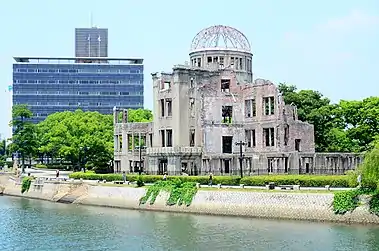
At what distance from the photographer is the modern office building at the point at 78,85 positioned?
528 ft

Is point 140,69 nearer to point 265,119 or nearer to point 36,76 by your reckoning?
point 36,76

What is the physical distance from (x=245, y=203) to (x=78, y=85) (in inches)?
4642

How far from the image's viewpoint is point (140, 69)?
537 ft

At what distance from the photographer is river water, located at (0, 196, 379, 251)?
39688mm

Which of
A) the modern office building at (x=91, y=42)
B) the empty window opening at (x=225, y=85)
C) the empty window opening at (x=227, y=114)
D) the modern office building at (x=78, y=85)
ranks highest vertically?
the modern office building at (x=91, y=42)

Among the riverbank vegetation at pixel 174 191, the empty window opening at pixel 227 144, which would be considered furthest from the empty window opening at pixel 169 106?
the riverbank vegetation at pixel 174 191

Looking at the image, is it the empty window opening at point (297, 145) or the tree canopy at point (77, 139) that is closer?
the empty window opening at point (297, 145)

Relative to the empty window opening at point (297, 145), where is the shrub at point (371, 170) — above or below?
below

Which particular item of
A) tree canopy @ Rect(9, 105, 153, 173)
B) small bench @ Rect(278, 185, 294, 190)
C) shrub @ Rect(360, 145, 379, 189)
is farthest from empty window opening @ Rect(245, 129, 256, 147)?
shrub @ Rect(360, 145, 379, 189)

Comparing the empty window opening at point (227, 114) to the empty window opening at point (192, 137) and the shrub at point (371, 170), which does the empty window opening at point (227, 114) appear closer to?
the empty window opening at point (192, 137)

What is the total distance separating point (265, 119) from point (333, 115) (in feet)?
39.5

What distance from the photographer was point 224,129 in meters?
73.2

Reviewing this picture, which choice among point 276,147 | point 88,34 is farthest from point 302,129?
point 88,34

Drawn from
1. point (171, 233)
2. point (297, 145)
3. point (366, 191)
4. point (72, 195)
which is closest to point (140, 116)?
point (72, 195)
